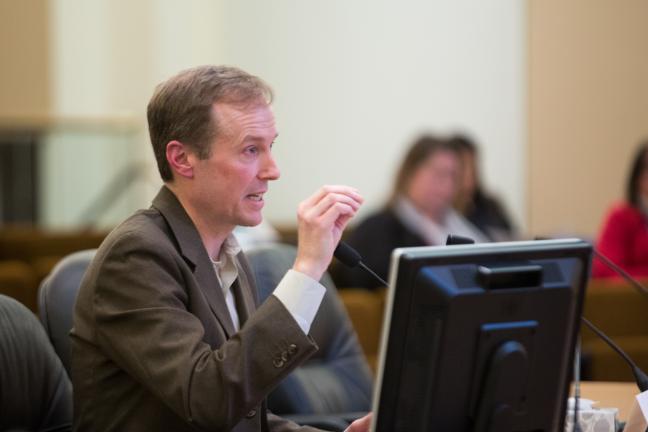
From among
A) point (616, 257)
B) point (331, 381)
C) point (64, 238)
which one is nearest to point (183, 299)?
point (331, 381)

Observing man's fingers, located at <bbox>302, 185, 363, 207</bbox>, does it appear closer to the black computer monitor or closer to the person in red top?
the black computer monitor

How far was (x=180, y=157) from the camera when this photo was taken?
186 cm

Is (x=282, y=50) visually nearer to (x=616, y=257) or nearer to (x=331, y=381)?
(x=616, y=257)

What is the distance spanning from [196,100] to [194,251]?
24cm

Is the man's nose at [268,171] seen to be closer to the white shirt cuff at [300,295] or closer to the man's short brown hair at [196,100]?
the man's short brown hair at [196,100]

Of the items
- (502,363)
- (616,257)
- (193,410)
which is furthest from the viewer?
(616,257)

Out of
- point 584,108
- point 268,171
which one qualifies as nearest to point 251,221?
point 268,171

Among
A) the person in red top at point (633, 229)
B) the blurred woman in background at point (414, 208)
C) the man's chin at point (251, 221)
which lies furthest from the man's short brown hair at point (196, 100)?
the person in red top at point (633, 229)

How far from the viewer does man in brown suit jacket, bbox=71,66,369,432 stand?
64.7 inches

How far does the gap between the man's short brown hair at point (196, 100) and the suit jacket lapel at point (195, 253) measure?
0.32ft

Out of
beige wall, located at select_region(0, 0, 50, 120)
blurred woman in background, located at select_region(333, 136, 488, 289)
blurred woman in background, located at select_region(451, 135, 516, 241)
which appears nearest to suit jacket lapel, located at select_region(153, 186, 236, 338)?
blurred woman in background, located at select_region(333, 136, 488, 289)

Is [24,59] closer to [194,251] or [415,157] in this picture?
[415,157]

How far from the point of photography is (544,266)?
1534 mm

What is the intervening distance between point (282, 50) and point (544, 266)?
7.06m
